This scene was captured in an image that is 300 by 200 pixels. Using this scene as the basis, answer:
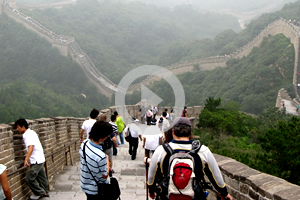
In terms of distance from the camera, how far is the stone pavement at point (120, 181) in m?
6.11

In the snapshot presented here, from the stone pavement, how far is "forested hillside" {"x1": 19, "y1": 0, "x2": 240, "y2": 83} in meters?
45.8

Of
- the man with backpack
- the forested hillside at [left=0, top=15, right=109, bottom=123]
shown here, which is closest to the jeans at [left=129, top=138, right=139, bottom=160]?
the man with backpack

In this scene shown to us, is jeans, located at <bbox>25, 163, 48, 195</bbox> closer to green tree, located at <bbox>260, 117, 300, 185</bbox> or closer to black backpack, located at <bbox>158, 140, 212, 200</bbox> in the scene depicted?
black backpack, located at <bbox>158, 140, 212, 200</bbox>

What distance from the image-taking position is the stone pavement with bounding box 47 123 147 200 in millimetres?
6109

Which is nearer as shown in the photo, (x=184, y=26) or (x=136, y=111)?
(x=136, y=111)

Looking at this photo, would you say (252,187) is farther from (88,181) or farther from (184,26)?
(184,26)

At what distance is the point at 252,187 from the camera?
12.9 ft

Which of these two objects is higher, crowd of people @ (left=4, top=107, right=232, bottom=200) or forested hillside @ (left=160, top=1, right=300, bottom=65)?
forested hillside @ (left=160, top=1, right=300, bottom=65)

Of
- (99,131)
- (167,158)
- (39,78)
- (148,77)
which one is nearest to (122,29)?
(39,78)

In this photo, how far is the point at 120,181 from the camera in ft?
23.9

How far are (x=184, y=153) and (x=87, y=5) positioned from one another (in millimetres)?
83800

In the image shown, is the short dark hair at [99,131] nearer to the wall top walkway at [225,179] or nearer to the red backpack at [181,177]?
the red backpack at [181,177]

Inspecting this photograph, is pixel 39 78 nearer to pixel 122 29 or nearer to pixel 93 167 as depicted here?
pixel 122 29

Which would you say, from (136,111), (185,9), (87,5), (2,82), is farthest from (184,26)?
(136,111)
